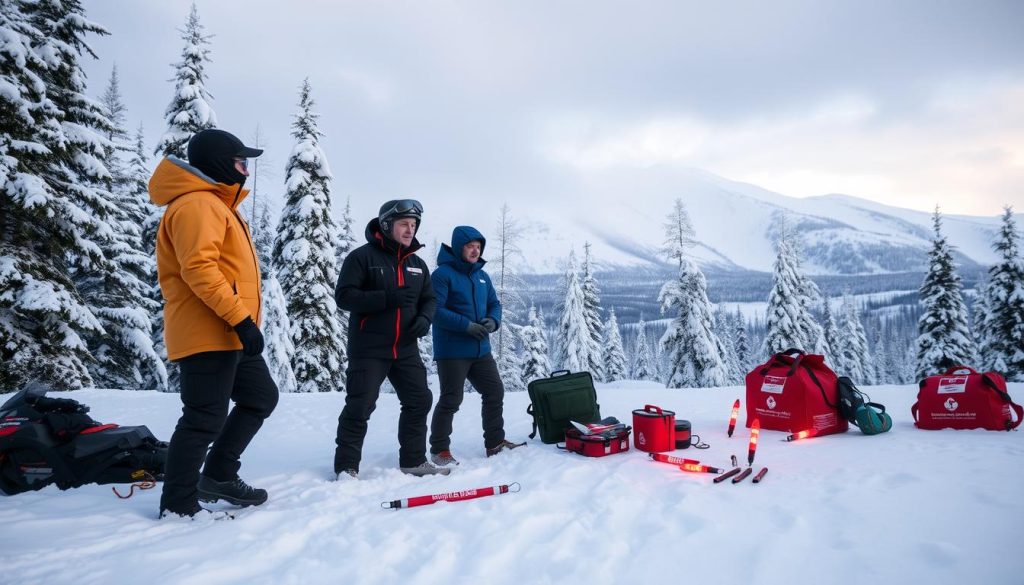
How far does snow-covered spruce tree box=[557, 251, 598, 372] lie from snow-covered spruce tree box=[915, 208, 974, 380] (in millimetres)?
16465

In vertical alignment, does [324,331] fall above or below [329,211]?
below

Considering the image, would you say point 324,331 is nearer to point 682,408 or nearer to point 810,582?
point 682,408

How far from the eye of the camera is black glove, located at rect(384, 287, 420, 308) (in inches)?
181

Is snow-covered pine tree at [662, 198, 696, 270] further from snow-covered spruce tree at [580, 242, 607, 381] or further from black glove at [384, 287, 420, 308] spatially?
black glove at [384, 287, 420, 308]

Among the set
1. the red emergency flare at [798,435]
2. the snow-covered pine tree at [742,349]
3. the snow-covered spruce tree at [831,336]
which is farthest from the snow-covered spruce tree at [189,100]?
the snow-covered pine tree at [742,349]

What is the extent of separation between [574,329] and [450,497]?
26978mm

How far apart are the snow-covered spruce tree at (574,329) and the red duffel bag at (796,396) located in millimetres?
23772

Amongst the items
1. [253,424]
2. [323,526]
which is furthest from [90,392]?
[323,526]

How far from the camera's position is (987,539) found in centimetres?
274

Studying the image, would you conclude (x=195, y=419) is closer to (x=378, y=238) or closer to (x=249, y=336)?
(x=249, y=336)

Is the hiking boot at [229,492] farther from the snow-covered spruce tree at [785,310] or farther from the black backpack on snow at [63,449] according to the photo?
the snow-covered spruce tree at [785,310]

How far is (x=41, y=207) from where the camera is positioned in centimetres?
1073

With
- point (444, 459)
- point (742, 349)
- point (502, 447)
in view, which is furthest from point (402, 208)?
point (742, 349)

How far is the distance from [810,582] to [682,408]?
5.78m
